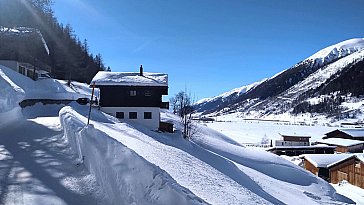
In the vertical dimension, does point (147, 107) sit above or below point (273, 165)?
above

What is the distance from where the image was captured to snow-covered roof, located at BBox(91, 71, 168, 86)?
34.3 metres

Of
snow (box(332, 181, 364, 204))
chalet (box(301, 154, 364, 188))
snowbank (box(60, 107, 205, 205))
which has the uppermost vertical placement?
snowbank (box(60, 107, 205, 205))

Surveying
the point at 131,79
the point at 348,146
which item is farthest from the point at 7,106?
the point at 348,146

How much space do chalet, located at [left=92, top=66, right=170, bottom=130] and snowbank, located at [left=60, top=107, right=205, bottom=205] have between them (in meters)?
25.4

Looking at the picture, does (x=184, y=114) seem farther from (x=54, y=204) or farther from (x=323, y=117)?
(x=323, y=117)

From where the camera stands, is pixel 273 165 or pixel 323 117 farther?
pixel 323 117

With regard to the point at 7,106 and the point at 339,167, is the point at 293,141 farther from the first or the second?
the point at 7,106

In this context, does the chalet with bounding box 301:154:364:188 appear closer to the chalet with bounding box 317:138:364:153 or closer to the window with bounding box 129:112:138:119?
the chalet with bounding box 317:138:364:153

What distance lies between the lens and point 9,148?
1063 centimetres

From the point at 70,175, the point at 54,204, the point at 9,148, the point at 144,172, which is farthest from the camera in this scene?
the point at 9,148

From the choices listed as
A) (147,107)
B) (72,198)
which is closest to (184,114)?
(147,107)

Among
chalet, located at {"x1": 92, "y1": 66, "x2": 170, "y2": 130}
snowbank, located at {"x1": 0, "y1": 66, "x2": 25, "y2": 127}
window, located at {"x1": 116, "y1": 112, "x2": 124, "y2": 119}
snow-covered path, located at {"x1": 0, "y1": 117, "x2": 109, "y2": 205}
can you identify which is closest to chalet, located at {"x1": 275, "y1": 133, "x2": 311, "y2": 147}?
chalet, located at {"x1": 92, "y1": 66, "x2": 170, "y2": 130}

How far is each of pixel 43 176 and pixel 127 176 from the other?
330 cm

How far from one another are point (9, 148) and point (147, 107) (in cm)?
2383
